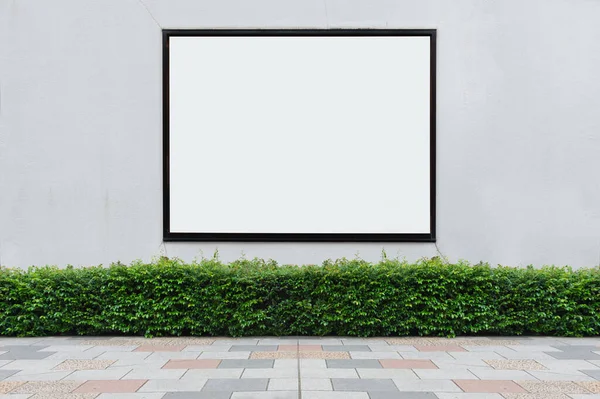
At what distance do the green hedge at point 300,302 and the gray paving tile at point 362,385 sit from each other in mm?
1834

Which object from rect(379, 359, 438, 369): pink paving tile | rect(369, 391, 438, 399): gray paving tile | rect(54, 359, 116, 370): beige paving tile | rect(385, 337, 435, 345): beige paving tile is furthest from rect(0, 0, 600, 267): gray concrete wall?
rect(369, 391, 438, 399): gray paving tile

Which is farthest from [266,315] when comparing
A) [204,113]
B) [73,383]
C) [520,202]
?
[520,202]

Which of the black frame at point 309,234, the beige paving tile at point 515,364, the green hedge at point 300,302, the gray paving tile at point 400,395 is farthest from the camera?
the black frame at point 309,234

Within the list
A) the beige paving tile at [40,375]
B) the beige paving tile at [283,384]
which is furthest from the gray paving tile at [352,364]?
the beige paving tile at [40,375]

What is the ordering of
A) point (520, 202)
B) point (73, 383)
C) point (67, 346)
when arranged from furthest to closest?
point (520, 202) < point (67, 346) < point (73, 383)

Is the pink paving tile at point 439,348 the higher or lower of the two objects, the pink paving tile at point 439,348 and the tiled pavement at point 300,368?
the lower

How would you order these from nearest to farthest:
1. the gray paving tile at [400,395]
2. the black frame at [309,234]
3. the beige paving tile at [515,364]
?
the gray paving tile at [400,395]
the beige paving tile at [515,364]
the black frame at [309,234]

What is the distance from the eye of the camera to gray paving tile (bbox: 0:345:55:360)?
18.9 feet

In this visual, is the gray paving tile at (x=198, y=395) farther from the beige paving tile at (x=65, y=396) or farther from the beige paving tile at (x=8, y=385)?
the beige paving tile at (x=8, y=385)

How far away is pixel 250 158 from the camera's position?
27.2 feet

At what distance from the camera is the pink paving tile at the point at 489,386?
14.9 ft

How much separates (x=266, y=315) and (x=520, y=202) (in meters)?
5.36

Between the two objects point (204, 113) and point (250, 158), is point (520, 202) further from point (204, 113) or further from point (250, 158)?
point (204, 113)

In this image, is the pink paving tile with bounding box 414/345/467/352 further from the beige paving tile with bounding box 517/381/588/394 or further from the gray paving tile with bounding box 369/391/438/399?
the gray paving tile with bounding box 369/391/438/399
